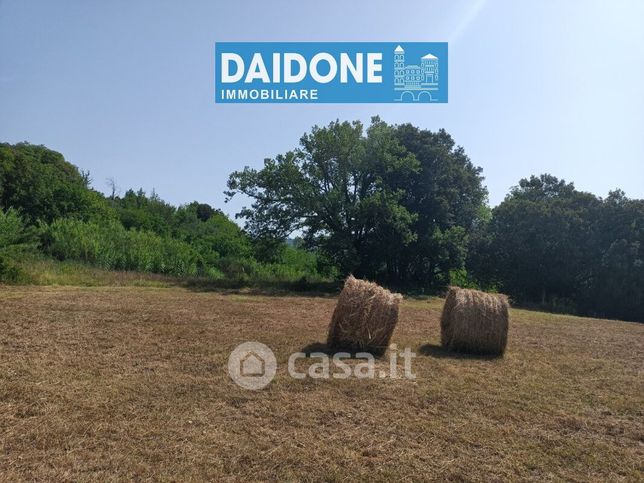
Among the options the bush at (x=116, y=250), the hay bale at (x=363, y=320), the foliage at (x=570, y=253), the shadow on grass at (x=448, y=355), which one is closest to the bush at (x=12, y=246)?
the bush at (x=116, y=250)

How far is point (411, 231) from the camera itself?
72.9 ft

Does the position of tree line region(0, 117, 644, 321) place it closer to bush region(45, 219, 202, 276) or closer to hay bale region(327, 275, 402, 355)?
bush region(45, 219, 202, 276)

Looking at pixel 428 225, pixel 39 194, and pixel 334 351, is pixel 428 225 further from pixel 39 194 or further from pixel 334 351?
pixel 39 194

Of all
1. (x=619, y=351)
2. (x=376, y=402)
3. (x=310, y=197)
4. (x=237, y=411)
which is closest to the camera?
(x=237, y=411)

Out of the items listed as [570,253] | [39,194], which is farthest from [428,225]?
Answer: [39,194]

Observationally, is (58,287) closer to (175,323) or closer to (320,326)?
(175,323)

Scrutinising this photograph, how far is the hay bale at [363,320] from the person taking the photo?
6.90m

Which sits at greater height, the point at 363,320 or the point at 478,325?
the point at 363,320

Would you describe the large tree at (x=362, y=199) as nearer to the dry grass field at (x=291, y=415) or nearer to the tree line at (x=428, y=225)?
the tree line at (x=428, y=225)

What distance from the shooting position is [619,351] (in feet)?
27.8

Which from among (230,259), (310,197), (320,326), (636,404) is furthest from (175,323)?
(230,259)

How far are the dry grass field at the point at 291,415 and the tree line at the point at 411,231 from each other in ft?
43.8

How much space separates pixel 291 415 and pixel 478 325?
404 centimetres

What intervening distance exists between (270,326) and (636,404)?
5971 millimetres
